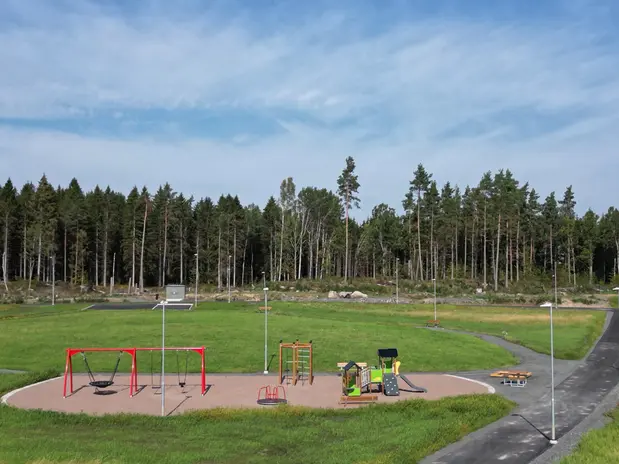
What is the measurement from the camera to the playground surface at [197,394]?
28.5m

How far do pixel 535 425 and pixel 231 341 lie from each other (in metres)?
27.2

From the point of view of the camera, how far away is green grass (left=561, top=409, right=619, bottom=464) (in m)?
19.4

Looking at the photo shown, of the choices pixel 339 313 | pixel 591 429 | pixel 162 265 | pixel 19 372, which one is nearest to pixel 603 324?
pixel 339 313

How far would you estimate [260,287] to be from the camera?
117 m

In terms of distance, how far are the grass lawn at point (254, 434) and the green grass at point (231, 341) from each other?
12877 millimetres

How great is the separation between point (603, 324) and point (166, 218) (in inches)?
3362

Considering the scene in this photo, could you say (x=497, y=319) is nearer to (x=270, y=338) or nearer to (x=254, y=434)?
(x=270, y=338)

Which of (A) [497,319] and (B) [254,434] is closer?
(B) [254,434]

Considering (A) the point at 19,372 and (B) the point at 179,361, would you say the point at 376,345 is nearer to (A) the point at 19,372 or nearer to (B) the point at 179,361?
(B) the point at 179,361

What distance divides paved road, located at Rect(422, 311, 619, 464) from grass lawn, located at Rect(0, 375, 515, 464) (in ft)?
2.34

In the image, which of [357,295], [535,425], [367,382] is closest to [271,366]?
[367,382]

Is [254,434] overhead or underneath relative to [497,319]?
overhead

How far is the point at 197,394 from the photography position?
104ft

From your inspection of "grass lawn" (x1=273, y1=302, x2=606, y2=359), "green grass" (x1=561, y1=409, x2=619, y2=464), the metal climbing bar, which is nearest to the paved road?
"green grass" (x1=561, y1=409, x2=619, y2=464)
